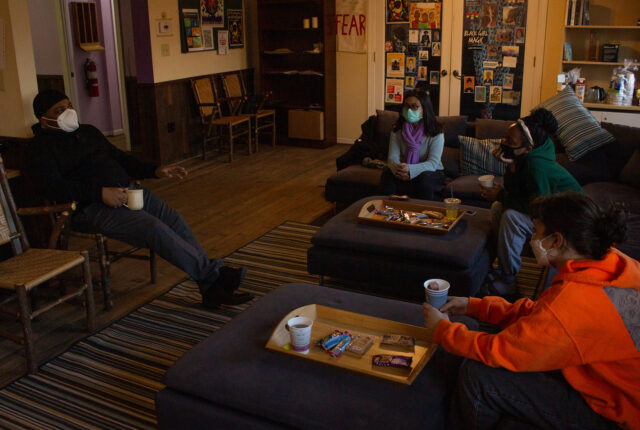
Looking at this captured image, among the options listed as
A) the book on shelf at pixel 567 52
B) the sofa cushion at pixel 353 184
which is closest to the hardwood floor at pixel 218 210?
the sofa cushion at pixel 353 184

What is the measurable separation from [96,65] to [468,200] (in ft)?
17.1

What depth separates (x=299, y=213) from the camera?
515 centimetres

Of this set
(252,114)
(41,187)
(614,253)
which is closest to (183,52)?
(252,114)

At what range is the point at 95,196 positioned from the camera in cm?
335

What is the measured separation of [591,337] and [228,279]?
2.12 meters

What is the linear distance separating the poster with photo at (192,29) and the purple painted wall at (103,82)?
4.52 feet

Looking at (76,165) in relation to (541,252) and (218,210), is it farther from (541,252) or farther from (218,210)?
(541,252)

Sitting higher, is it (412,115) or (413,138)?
(412,115)

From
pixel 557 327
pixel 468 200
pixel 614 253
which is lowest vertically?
pixel 468 200

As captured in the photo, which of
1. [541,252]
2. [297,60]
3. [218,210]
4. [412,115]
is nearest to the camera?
[541,252]

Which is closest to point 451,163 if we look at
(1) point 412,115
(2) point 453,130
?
(2) point 453,130

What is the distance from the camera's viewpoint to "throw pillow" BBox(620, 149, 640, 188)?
13.7ft

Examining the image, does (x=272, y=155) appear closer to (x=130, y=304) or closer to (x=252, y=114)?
(x=252, y=114)

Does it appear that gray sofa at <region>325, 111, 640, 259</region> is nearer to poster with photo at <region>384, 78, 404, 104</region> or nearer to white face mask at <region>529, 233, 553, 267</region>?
white face mask at <region>529, 233, 553, 267</region>
